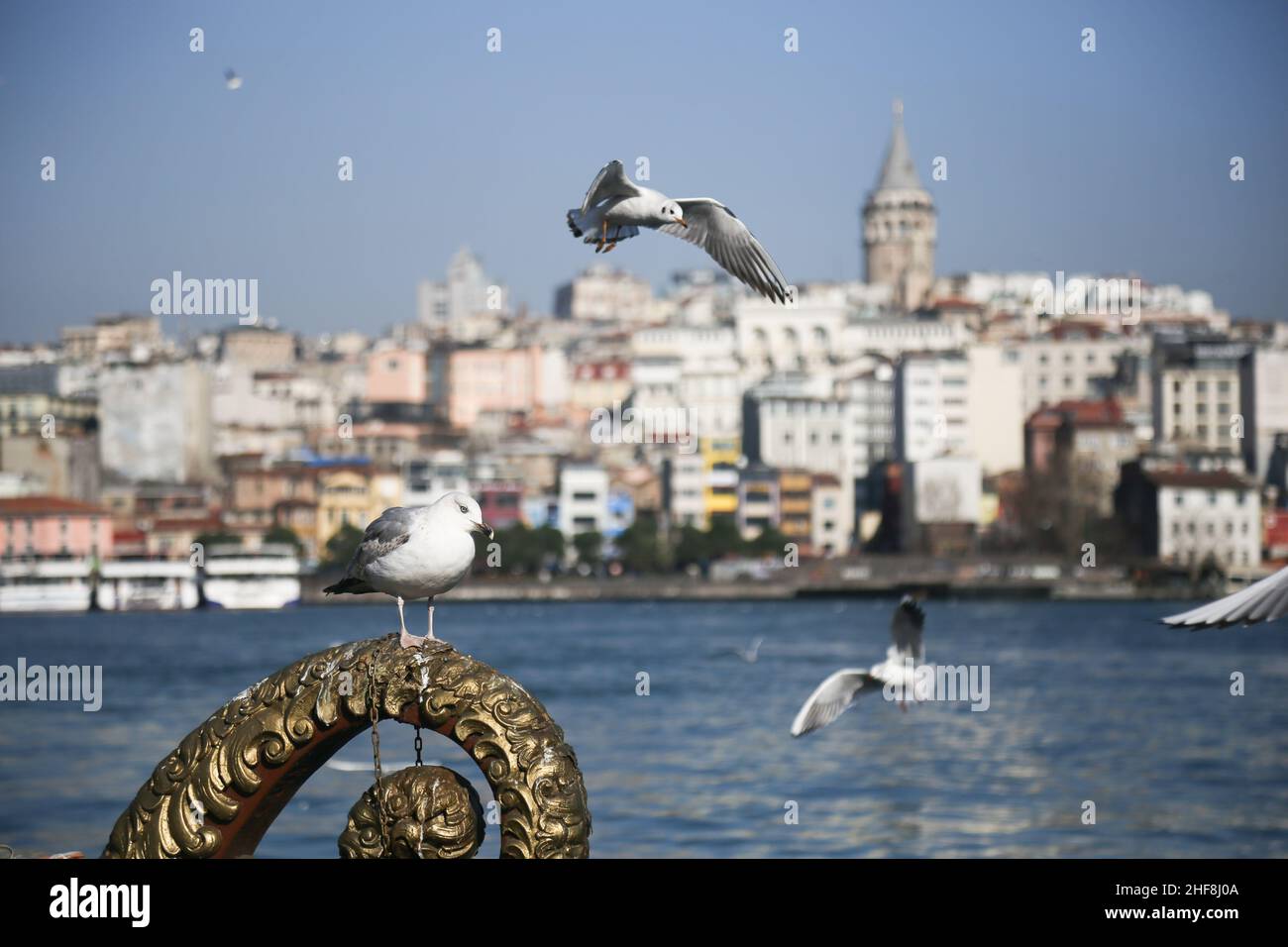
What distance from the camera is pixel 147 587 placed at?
54.8 meters

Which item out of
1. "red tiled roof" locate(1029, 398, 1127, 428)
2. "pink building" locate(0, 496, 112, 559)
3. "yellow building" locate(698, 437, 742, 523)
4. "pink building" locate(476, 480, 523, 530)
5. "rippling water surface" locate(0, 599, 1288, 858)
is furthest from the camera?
"red tiled roof" locate(1029, 398, 1127, 428)

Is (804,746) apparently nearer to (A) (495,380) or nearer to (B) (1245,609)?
(B) (1245,609)

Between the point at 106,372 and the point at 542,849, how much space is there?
6877 cm

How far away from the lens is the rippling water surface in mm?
12539

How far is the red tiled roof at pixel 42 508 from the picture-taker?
187ft

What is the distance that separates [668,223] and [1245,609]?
179cm

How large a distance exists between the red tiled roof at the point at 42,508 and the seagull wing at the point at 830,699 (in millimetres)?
53565

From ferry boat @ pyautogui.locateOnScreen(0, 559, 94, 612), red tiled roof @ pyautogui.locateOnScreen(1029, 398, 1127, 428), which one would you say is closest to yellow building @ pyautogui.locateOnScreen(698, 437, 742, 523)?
red tiled roof @ pyautogui.locateOnScreen(1029, 398, 1127, 428)

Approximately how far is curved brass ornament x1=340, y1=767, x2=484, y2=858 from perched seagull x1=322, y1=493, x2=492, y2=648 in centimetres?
33

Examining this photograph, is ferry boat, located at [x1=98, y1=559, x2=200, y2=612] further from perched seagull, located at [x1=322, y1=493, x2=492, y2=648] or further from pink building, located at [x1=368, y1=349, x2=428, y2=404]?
perched seagull, located at [x1=322, y1=493, x2=492, y2=648]

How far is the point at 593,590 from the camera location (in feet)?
185
